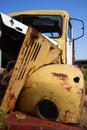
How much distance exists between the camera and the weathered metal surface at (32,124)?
15.4 feet

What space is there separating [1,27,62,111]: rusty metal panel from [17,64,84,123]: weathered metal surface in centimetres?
14

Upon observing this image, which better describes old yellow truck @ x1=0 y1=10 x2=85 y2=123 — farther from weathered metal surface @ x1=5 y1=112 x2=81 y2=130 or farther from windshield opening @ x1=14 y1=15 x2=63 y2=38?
windshield opening @ x1=14 y1=15 x2=63 y2=38

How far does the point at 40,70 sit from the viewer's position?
205 inches

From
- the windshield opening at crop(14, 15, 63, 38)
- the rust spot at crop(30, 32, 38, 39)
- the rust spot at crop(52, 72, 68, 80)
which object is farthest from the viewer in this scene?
the windshield opening at crop(14, 15, 63, 38)

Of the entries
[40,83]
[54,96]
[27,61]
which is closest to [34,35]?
[27,61]

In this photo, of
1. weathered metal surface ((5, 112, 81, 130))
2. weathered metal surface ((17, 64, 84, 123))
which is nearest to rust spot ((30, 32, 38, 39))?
weathered metal surface ((17, 64, 84, 123))

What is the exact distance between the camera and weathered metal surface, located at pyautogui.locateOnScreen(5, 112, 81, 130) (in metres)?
4.68

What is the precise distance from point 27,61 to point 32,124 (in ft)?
2.73

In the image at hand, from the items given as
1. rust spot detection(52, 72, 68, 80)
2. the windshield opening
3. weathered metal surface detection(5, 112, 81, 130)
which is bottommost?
weathered metal surface detection(5, 112, 81, 130)

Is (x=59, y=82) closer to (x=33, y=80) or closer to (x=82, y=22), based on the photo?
(x=33, y=80)

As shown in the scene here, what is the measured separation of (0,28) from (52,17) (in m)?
3.10

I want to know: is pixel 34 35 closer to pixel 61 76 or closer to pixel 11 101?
pixel 61 76

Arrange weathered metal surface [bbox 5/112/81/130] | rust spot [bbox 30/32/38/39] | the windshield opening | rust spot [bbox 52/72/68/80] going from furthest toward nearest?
the windshield opening
rust spot [bbox 30/32/38/39]
rust spot [bbox 52/72/68/80]
weathered metal surface [bbox 5/112/81/130]

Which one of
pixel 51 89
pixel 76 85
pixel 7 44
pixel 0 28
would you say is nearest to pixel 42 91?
pixel 51 89
